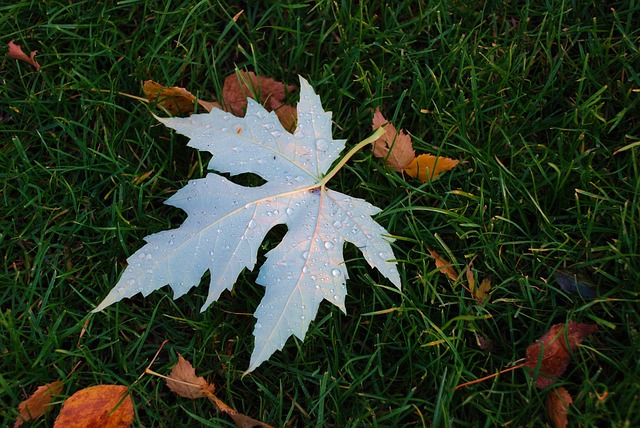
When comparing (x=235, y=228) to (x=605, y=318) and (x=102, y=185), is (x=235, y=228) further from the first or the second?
(x=605, y=318)

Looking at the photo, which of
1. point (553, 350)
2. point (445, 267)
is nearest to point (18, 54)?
point (445, 267)

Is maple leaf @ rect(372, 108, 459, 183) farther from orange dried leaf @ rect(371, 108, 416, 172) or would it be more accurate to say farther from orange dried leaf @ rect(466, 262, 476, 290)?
orange dried leaf @ rect(466, 262, 476, 290)

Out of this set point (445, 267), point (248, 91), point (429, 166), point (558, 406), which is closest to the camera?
point (558, 406)

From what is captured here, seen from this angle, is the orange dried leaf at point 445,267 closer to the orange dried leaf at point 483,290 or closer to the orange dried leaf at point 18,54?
the orange dried leaf at point 483,290

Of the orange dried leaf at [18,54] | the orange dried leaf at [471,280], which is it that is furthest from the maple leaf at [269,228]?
the orange dried leaf at [18,54]

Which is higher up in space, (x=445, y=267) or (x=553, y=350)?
(x=445, y=267)

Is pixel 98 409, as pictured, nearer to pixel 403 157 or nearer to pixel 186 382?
pixel 186 382

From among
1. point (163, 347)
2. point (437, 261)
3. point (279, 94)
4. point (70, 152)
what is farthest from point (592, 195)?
point (70, 152)
